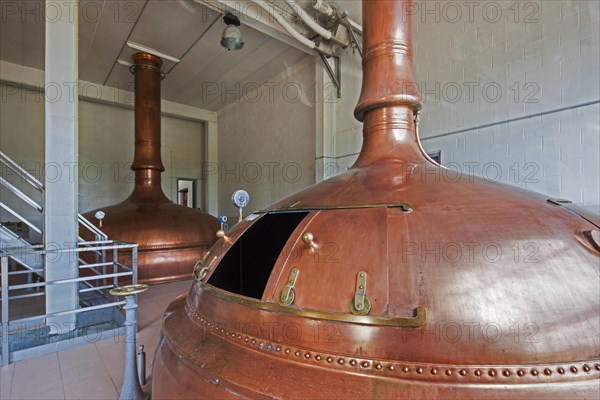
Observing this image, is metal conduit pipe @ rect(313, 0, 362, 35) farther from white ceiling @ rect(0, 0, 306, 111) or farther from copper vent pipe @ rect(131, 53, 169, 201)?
copper vent pipe @ rect(131, 53, 169, 201)

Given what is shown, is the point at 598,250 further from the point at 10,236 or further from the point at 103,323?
the point at 10,236

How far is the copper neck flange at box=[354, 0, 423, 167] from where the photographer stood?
1902 millimetres

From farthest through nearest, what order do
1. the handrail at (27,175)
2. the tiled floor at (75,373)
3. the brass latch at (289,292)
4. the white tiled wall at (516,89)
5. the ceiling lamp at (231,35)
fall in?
1. the ceiling lamp at (231,35)
2. the handrail at (27,175)
3. the white tiled wall at (516,89)
4. the tiled floor at (75,373)
5. the brass latch at (289,292)

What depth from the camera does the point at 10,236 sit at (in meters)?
3.31

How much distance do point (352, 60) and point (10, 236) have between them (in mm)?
5712

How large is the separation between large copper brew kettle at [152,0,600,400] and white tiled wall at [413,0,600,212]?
2231mm

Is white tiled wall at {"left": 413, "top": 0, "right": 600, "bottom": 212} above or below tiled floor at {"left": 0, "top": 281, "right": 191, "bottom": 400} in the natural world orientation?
above

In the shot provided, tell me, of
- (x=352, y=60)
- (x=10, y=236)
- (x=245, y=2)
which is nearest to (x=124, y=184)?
(x=10, y=236)

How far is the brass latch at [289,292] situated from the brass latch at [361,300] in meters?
0.25

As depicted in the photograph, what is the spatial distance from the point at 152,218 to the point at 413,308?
206 inches

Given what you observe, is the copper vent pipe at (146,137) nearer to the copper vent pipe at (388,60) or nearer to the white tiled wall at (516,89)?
the white tiled wall at (516,89)

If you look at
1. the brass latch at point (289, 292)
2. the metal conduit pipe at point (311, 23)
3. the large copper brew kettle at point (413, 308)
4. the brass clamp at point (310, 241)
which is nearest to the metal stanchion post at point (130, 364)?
the large copper brew kettle at point (413, 308)

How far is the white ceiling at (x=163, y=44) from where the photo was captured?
5141 mm

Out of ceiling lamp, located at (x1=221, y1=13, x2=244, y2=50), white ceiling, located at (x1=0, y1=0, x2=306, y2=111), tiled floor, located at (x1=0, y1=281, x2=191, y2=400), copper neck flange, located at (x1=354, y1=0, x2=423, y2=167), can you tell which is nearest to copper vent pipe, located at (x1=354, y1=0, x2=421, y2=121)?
copper neck flange, located at (x1=354, y1=0, x2=423, y2=167)
